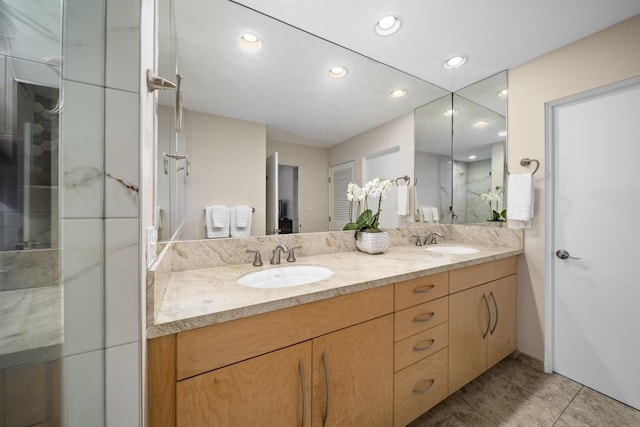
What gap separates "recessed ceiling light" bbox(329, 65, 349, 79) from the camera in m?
1.70

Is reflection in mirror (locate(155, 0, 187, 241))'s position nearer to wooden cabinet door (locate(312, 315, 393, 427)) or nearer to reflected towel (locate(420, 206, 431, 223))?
wooden cabinet door (locate(312, 315, 393, 427))

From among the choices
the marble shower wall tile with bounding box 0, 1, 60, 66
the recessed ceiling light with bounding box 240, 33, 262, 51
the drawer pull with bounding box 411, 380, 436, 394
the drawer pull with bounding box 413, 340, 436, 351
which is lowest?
the drawer pull with bounding box 411, 380, 436, 394

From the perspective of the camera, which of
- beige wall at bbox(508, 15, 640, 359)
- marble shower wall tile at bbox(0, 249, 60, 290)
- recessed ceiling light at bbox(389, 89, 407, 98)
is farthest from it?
recessed ceiling light at bbox(389, 89, 407, 98)

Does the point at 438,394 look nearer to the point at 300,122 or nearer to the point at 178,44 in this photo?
the point at 300,122

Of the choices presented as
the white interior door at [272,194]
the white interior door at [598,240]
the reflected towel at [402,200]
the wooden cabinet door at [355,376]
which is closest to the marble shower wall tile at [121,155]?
the wooden cabinet door at [355,376]

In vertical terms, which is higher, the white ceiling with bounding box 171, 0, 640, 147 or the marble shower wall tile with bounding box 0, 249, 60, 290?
the white ceiling with bounding box 171, 0, 640, 147

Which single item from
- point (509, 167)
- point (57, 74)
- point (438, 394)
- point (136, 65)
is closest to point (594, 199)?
point (509, 167)

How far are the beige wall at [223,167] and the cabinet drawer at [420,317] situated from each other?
89 cm

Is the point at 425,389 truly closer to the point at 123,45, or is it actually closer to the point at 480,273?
the point at 480,273

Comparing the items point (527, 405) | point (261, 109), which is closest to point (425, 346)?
point (527, 405)

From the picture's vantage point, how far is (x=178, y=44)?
122 centimetres

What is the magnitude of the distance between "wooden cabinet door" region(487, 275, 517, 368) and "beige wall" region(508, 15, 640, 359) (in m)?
0.11

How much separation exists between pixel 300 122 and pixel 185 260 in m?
1.07

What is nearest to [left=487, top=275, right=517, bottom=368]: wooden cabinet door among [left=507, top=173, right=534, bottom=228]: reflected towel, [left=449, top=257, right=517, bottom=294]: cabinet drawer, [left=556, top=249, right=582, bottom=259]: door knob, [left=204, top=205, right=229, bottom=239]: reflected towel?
[left=449, top=257, right=517, bottom=294]: cabinet drawer
